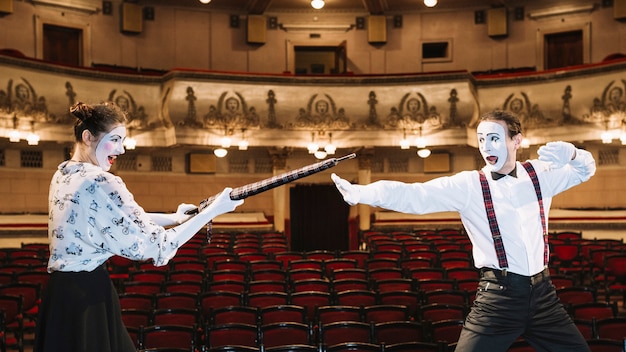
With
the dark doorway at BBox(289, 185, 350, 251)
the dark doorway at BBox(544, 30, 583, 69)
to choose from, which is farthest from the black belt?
the dark doorway at BBox(544, 30, 583, 69)

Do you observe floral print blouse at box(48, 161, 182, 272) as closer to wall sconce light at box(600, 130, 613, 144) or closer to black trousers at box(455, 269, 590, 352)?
black trousers at box(455, 269, 590, 352)

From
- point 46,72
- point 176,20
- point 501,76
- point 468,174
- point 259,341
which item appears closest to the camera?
point 468,174

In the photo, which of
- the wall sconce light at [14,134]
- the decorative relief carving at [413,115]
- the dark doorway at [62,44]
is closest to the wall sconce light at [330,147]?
the decorative relief carving at [413,115]

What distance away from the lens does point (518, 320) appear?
10.3ft

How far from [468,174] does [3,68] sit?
12.7m

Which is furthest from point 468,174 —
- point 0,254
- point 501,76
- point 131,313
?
point 501,76

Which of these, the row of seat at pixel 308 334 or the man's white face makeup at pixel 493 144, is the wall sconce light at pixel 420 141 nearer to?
the row of seat at pixel 308 334

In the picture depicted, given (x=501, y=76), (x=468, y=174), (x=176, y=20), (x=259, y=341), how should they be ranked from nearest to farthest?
(x=468, y=174) → (x=259, y=341) → (x=501, y=76) → (x=176, y=20)

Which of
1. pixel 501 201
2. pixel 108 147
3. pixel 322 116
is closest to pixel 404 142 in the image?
pixel 322 116

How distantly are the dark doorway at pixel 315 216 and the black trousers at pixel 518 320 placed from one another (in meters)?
15.2

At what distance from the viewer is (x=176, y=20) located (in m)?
19.3

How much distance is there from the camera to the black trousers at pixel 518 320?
3113mm

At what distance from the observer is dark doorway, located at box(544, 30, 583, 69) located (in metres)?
19.1

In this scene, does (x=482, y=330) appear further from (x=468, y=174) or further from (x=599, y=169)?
(x=599, y=169)
